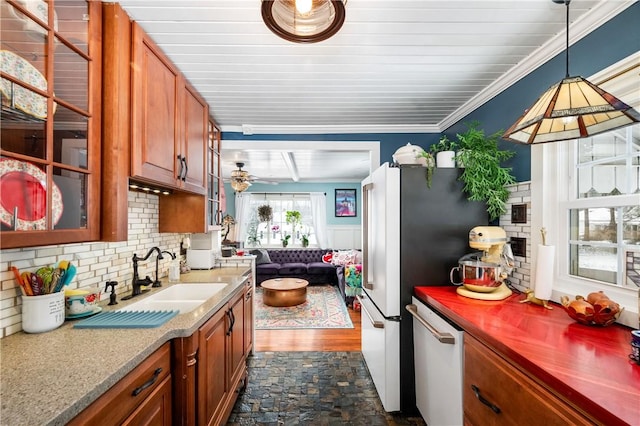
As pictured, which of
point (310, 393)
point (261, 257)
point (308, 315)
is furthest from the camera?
point (261, 257)

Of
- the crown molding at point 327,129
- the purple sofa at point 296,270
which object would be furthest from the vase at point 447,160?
the purple sofa at point 296,270

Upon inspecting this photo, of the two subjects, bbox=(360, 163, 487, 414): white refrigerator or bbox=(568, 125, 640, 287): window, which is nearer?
bbox=(568, 125, 640, 287): window

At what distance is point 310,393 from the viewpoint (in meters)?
2.33

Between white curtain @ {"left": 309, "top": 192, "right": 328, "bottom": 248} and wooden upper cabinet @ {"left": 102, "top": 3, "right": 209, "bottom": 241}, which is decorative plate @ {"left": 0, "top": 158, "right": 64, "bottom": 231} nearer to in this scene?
wooden upper cabinet @ {"left": 102, "top": 3, "right": 209, "bottom": 241}

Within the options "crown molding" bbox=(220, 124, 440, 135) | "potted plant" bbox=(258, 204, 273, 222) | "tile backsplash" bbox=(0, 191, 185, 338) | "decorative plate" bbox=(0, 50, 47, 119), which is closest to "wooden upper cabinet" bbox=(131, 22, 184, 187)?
"decorative plate" bbox=(0, 50, 47, 119)

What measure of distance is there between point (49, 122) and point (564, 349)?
2018mm

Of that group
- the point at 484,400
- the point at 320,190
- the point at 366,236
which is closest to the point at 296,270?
the point at 320,190

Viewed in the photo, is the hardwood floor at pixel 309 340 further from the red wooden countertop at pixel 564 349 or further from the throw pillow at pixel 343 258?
the throw pillow at pixel 343 258

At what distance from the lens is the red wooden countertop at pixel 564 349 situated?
2.52 ft

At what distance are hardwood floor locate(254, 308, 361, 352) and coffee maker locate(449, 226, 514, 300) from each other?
177cm

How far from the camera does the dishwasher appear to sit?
1.46m

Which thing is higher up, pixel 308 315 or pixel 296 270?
pixel 296 270

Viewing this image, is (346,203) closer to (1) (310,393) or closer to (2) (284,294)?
(2) (284,294)

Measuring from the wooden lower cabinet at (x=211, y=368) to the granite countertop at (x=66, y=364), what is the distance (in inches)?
5.0
